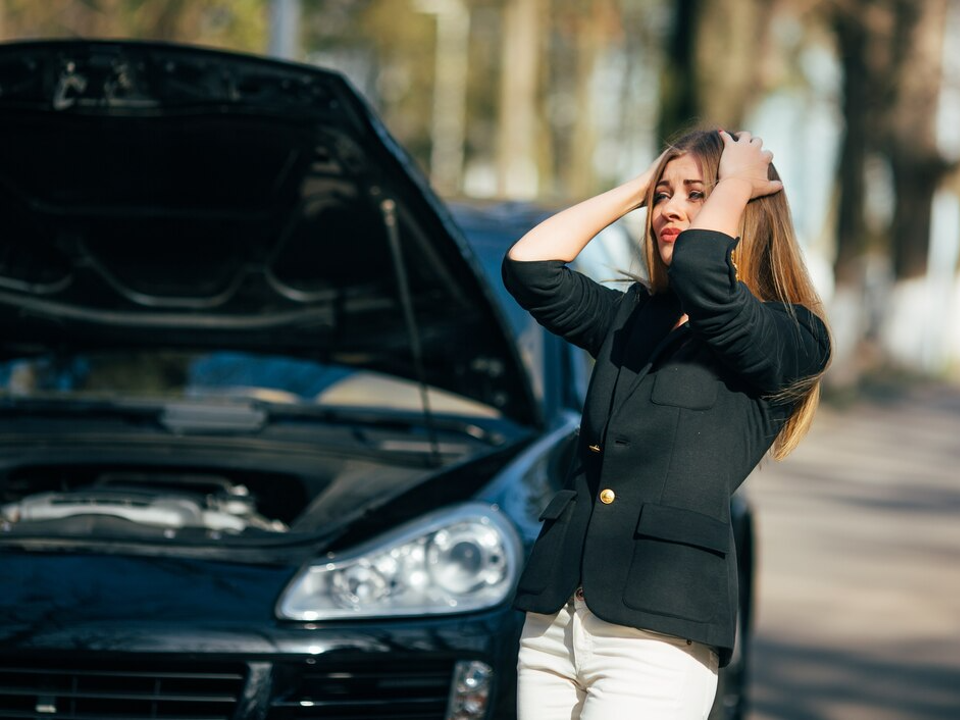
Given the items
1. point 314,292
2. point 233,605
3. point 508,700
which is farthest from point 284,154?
point 508,700

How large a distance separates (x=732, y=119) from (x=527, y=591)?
1393 centimetres

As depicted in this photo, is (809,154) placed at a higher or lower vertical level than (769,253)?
higher

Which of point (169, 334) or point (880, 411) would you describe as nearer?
point (169, 334)

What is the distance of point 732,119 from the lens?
16.1 meters

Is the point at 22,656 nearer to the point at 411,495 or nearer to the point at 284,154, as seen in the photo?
the point at 411,495

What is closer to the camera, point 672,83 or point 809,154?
point 672,83

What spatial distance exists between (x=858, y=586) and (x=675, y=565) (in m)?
5.71

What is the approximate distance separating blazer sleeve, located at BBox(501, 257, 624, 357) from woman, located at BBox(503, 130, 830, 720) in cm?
10

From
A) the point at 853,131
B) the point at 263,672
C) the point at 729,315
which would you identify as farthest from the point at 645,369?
the point at 853,131

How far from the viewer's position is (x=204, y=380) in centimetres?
497

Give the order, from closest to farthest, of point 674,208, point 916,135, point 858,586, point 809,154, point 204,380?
point 674,208 → point 204,380 → point 858,586 → point 916,135 → point 809,154

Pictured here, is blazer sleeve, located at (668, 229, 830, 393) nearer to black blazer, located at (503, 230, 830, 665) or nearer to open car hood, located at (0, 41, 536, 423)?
black blazer, located at (503, 230, 830, 665)

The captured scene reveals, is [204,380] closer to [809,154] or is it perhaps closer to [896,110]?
[896,110]

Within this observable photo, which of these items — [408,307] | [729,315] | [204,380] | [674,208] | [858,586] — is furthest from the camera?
[858,586]
